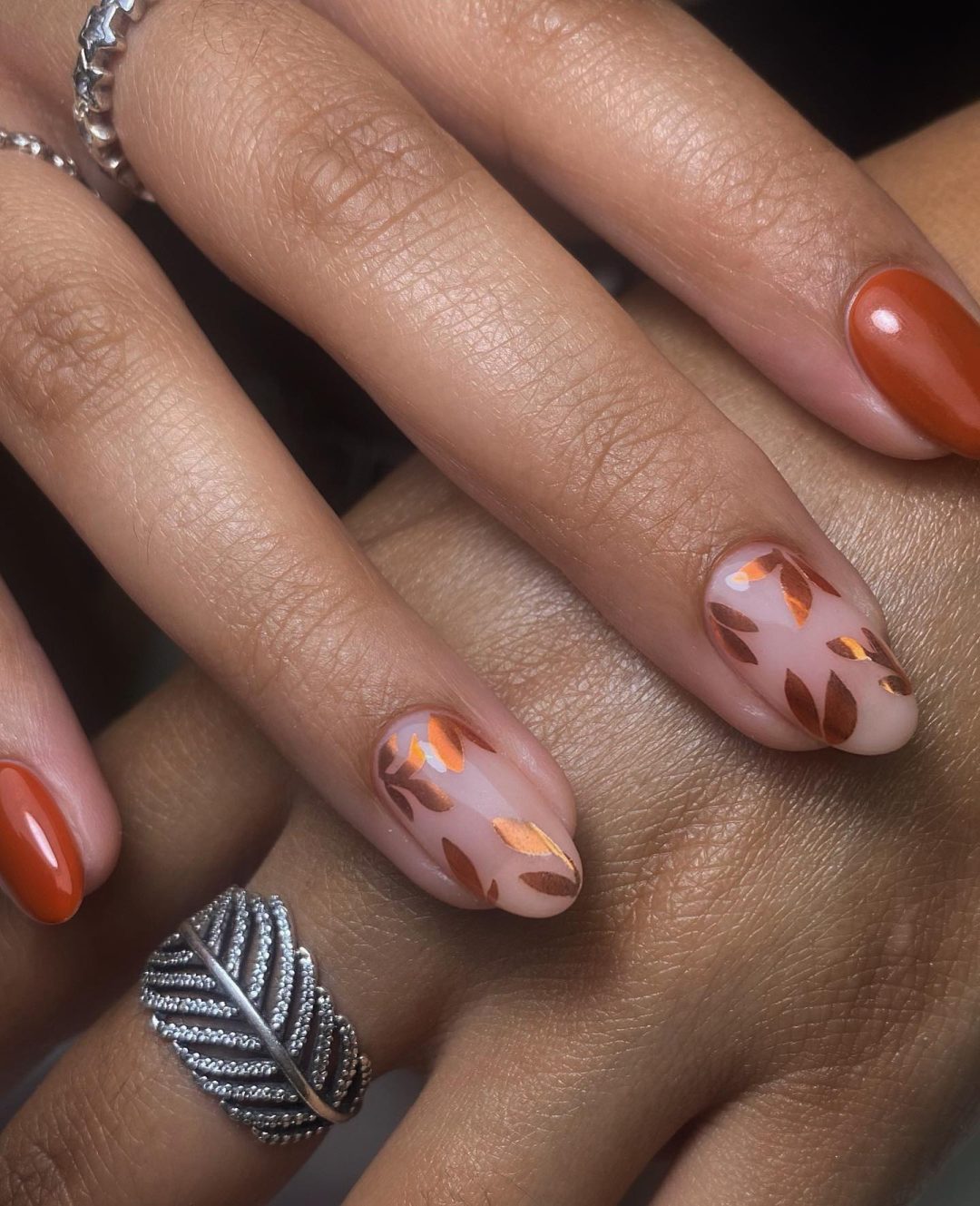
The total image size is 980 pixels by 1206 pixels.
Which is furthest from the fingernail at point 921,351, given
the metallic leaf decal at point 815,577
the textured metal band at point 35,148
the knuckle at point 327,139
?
the textured metal band at point 35,148

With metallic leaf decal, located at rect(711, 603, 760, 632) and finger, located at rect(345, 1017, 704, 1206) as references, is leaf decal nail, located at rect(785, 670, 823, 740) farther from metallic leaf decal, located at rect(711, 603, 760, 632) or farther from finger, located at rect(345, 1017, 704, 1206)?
finger, located at rect(345, 1017, 704, 1206)

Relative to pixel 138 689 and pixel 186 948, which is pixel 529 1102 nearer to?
pixel 186 948

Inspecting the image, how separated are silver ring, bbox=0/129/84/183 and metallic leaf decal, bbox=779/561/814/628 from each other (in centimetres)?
64

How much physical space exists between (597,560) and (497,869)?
0.65ft

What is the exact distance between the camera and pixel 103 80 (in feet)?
2.75

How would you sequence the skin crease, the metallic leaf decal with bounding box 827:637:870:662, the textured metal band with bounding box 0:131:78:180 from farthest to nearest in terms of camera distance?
1. the textured metal band with bounding box 0:131:78:180
2. the skin crease
3. the metallic leaf decal with bounding box 827:637:870:662

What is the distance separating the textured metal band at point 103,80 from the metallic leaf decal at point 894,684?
2.21 feet

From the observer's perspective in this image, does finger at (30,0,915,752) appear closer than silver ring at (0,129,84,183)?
Yes

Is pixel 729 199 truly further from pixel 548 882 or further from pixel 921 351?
pixel 548 882

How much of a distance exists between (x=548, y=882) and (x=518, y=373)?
1.01 ft

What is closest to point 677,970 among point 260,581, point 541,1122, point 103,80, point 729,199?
point 541,1122

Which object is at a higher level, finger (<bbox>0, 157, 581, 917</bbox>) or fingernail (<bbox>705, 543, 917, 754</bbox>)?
finger (<bbox>0, 157, 581, 917</bbox>)

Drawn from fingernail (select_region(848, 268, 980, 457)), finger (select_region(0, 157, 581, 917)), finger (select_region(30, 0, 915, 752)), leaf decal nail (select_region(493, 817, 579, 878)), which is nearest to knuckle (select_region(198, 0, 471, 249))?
finger (select_region(30, 0, 915, 752))

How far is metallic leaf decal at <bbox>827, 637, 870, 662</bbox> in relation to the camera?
0.63 m
